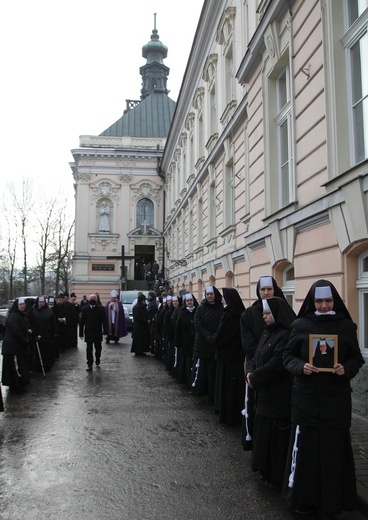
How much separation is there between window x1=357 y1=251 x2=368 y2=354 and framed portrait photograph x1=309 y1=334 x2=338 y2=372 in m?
3.41

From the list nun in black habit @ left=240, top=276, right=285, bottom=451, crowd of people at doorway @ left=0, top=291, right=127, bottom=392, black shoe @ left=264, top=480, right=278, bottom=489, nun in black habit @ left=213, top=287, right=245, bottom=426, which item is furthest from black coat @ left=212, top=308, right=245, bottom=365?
crowd of people at doorway @ left=0, top=291, right=127, bottom=392

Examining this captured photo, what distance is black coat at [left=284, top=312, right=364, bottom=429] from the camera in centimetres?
399

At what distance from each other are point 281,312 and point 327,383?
92cm

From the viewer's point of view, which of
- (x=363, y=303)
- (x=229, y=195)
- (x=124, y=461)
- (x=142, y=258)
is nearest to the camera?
(x=124, y=461)

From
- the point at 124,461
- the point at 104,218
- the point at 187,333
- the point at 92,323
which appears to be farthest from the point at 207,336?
the point at 104,218

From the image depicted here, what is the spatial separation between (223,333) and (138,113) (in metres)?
46.1

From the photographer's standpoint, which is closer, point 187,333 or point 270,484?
point 270,484

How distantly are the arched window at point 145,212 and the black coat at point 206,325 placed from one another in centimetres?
3754

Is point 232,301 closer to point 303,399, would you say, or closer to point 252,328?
point 252,328

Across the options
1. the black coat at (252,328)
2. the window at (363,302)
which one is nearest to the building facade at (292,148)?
the window at (363,302)

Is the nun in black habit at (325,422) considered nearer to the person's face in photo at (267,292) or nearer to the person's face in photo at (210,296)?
the person's face in photo at (267,292)

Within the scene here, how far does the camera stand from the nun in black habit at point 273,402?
4.60 metres

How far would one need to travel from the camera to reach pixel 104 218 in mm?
44625

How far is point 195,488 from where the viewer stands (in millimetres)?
4652
